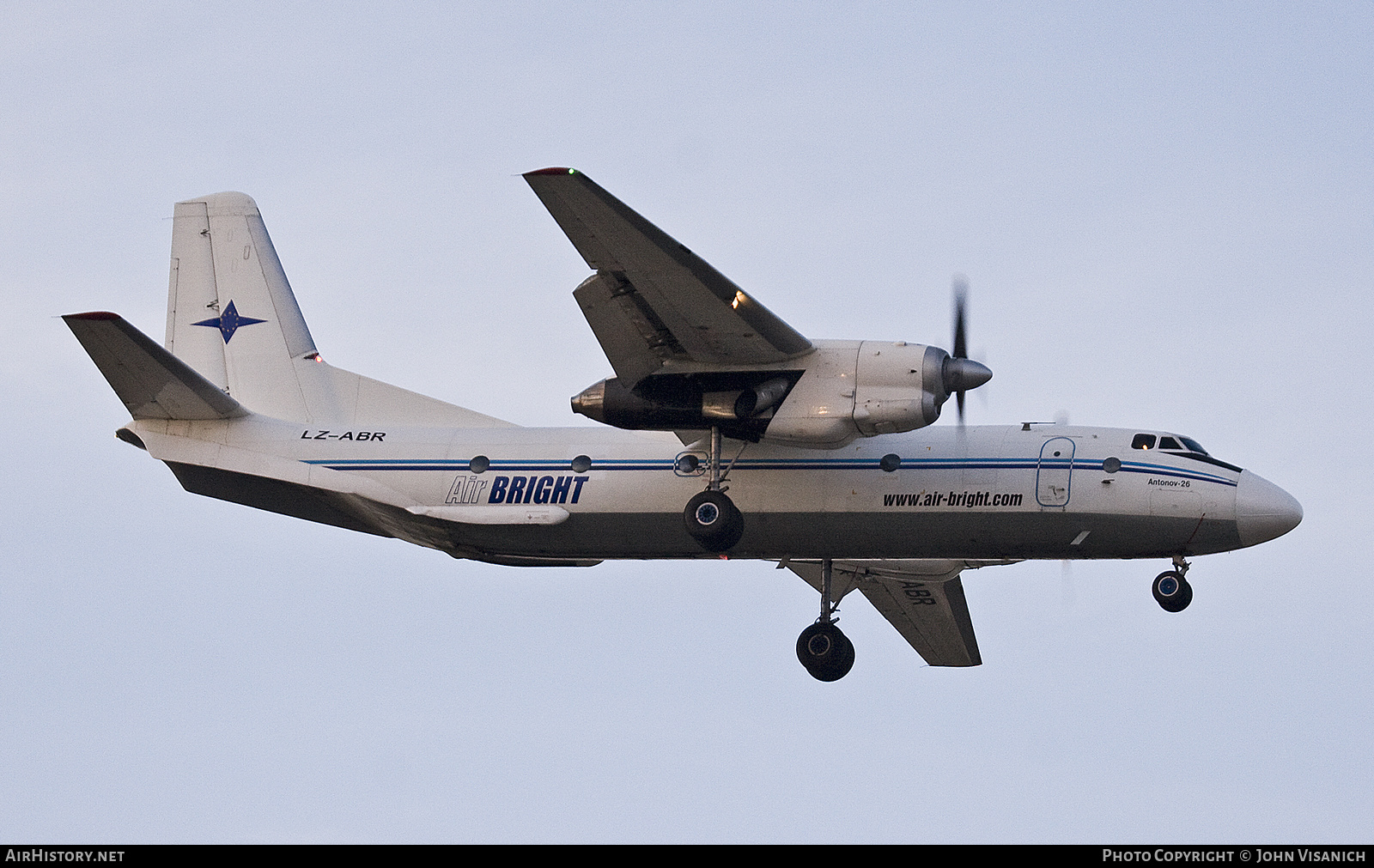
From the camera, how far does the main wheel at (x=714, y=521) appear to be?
2289 cm

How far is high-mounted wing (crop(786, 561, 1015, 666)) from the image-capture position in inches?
1019

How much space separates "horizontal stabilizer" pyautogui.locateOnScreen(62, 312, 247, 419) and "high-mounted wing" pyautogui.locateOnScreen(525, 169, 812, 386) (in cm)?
559

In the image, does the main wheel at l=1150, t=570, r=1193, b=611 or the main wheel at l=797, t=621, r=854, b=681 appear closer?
the main wheel at l=1150, t=570, r=1193, b=611

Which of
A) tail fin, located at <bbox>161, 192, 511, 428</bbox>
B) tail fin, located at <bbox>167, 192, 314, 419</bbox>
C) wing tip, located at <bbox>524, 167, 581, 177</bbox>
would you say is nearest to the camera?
wing tip, located at <bbox>524, 167, 581, 177</bbox>

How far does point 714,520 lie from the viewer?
22.9 metres

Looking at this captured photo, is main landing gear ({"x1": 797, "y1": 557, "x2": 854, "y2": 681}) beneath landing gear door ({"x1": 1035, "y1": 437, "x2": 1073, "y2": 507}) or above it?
beneath

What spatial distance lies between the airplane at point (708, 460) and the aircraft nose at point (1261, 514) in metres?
0.02

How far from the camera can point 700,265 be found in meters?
21.0

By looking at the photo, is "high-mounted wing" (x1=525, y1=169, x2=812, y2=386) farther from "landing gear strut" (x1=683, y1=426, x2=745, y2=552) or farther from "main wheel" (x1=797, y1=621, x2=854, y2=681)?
"main wheel" (x1=797, y1=621, x2=854, y2=681)

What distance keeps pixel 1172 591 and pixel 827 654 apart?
484 cm

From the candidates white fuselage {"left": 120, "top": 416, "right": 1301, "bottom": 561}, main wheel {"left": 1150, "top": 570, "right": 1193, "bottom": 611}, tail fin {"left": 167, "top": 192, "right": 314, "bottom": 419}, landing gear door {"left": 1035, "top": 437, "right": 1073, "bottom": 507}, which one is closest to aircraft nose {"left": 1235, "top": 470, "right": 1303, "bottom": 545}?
white fuselage {"left": 120, "top": 416, "right": 1301, "bottom": 561}

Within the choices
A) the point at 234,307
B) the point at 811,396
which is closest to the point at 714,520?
the point at 811,396
